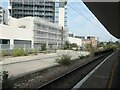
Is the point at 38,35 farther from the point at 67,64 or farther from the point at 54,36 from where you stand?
the point at 67,64

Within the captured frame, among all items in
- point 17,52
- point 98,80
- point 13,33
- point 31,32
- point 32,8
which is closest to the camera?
point 98,80

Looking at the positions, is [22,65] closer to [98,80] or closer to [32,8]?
[98,80]

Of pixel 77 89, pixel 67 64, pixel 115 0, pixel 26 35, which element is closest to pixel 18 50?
pixel 67 64

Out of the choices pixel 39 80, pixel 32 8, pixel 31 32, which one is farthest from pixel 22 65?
pixel 32 8

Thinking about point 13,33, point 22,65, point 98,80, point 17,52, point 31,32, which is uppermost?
point 31,32

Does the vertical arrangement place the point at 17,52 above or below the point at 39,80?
above

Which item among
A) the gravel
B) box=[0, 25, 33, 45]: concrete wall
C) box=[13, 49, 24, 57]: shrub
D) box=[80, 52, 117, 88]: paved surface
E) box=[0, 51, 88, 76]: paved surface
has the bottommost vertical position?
box=[80, 52, 117, 88]: paved surface

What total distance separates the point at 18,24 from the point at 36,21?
895 cm

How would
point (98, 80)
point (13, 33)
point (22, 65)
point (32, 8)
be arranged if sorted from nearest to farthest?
1. point (98, 80)
2. point (22, 65)
3. point (13, 33)
4. point (32, 8)

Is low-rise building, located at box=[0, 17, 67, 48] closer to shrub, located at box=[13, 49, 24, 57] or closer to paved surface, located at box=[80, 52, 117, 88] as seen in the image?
shrub, located at box=[13, 49, 24, 57]

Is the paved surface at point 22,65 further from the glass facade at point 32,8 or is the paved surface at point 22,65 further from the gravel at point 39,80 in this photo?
the glass facade at point 32,8

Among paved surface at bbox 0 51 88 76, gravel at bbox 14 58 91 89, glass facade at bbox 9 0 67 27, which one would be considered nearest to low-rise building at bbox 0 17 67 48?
glass facade at bbox 9 0 67 27

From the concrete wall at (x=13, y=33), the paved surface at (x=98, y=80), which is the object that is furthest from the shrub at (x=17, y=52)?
the paved surface at (x=98, y=80)

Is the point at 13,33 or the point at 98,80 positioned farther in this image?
the point at 13,33
